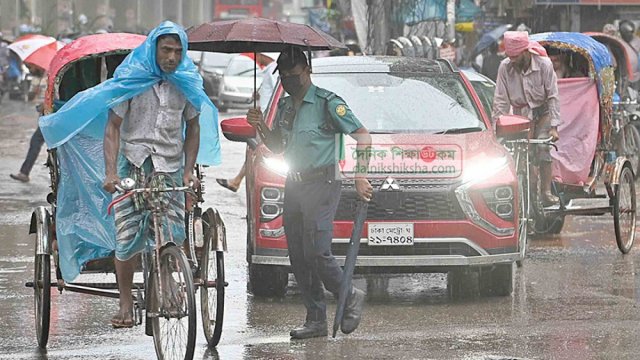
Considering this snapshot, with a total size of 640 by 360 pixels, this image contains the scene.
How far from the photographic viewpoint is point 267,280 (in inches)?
403

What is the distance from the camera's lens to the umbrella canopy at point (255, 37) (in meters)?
8.46

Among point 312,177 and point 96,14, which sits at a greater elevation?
point 312,177

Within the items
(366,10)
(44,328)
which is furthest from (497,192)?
(366,10)

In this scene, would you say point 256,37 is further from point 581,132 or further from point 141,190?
point 581,132

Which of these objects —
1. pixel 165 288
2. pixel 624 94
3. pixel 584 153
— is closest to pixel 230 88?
pixel 624 94

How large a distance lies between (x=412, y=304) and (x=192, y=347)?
3.01 metres

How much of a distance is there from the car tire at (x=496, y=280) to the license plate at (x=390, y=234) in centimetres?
72

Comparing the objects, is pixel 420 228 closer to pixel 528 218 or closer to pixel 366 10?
pixel 528 218

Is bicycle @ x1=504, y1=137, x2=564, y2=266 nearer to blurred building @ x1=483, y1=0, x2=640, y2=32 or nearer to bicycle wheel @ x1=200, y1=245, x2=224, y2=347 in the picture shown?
bicycle wheel @ x1=200, y1=245, x2=224, y2=347

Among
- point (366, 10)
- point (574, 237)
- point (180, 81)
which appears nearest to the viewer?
point (180, 81)

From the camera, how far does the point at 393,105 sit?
431 inches

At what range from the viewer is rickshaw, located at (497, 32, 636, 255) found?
1266cm

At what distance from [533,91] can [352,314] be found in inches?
196

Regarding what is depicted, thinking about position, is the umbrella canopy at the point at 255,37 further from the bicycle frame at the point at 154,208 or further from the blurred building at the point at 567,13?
the blurred building at the point at 567,13
